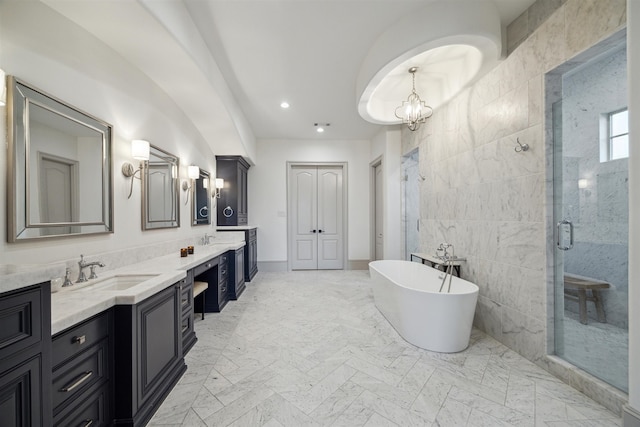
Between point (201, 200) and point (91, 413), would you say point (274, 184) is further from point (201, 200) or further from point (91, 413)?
point (91, 413)

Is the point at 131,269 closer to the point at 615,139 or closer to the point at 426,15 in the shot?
the point at 426,15

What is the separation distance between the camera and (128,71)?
239 centimetres

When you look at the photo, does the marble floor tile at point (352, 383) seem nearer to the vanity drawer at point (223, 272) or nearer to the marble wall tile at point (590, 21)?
the vanity drawer at point (223, 272)

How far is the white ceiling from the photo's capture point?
1915 mm

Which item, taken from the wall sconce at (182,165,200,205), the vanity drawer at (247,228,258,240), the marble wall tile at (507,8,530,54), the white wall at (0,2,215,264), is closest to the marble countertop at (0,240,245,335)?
the white wall at (0,2,215,264)

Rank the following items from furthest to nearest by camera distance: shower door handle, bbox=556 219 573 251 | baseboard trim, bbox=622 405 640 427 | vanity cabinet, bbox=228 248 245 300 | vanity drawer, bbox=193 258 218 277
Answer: vanity cabinet, bbox=228 248 245 300 → vanity drawer, bbox=193 258 218 277 → shower door handle, bbox=556 219 573 251 → baseboard trim, bbox=622 405 640 427

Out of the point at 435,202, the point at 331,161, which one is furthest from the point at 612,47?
the point at 331,161

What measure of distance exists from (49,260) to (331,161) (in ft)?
16.7

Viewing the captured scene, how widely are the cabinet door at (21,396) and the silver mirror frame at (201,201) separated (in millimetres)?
3008

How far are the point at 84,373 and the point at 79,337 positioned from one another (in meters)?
0.21

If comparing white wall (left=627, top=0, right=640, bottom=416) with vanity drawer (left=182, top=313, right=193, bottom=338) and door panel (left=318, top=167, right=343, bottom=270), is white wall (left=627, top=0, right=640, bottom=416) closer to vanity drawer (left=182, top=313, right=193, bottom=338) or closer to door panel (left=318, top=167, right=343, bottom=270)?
vanity drawer (left=182, top=313, right=193, bottom=338)

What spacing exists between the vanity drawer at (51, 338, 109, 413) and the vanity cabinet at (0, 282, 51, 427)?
0.60 ft

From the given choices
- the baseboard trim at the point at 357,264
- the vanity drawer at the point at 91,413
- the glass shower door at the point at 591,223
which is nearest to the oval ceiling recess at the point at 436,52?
the glass shower door at the point at 591,223

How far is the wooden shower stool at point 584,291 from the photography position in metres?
2.01
